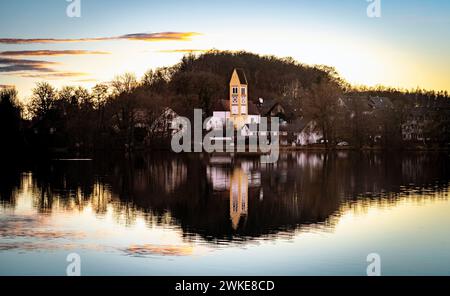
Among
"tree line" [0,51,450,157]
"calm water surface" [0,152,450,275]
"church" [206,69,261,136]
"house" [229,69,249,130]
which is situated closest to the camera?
"calm water surface" [0,152,450,275]

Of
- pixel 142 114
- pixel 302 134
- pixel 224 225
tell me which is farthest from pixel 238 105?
pixel 224 225

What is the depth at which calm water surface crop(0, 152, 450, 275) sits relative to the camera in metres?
17.5

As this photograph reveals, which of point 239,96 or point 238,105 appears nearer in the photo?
point 238,105

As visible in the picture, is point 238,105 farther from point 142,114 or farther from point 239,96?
point 142,114

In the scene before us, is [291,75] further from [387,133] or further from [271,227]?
[271,227]

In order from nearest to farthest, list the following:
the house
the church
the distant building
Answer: the distant building < the church < the house

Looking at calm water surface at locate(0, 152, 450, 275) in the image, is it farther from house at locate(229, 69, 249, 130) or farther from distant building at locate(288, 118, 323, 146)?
house at locate(229, 69, 249, 130)

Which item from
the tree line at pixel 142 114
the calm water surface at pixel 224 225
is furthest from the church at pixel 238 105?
the calm water surface at pixel 224 225

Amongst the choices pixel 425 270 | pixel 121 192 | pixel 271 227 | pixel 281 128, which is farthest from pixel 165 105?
pixel 425 270

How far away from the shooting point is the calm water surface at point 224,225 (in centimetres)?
1748

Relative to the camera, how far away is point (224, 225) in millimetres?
22859

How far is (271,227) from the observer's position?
22.6 metres

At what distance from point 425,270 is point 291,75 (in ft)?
346

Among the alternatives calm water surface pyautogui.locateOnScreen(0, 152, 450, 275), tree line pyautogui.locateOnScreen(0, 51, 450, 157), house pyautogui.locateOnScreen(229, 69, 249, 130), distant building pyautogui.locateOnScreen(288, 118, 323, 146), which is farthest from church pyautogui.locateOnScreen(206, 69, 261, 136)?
calm water surface pyautogui.locateOnScreen(0, 152, 450, 275)
